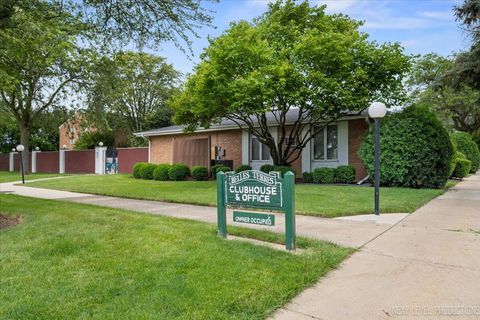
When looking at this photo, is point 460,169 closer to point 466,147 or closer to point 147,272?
point 466,147

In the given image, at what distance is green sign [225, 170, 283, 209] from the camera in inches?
200

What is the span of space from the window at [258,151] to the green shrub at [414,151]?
5.90 m

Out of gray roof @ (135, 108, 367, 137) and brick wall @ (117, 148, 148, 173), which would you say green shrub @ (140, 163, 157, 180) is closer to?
gray roof @ (135, 108, 367, 137)

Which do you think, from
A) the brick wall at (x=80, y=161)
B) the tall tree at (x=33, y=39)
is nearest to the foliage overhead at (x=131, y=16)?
the tall tree at (x=33, y=39)

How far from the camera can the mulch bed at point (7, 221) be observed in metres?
7.13

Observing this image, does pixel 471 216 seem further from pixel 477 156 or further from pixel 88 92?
pixel 477 156

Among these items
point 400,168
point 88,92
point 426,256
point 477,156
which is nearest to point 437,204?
point 400,168

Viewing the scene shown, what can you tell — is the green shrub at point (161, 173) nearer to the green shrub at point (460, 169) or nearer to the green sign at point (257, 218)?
the green sign at point (257, 218)

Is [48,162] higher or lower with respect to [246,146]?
lower

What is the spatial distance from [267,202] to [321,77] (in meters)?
8.56

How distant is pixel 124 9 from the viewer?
7793mm

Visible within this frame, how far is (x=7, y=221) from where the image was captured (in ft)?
24.8

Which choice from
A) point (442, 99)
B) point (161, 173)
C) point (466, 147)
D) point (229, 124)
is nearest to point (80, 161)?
point (161, 173)

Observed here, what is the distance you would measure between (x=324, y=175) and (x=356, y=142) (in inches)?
80.0
